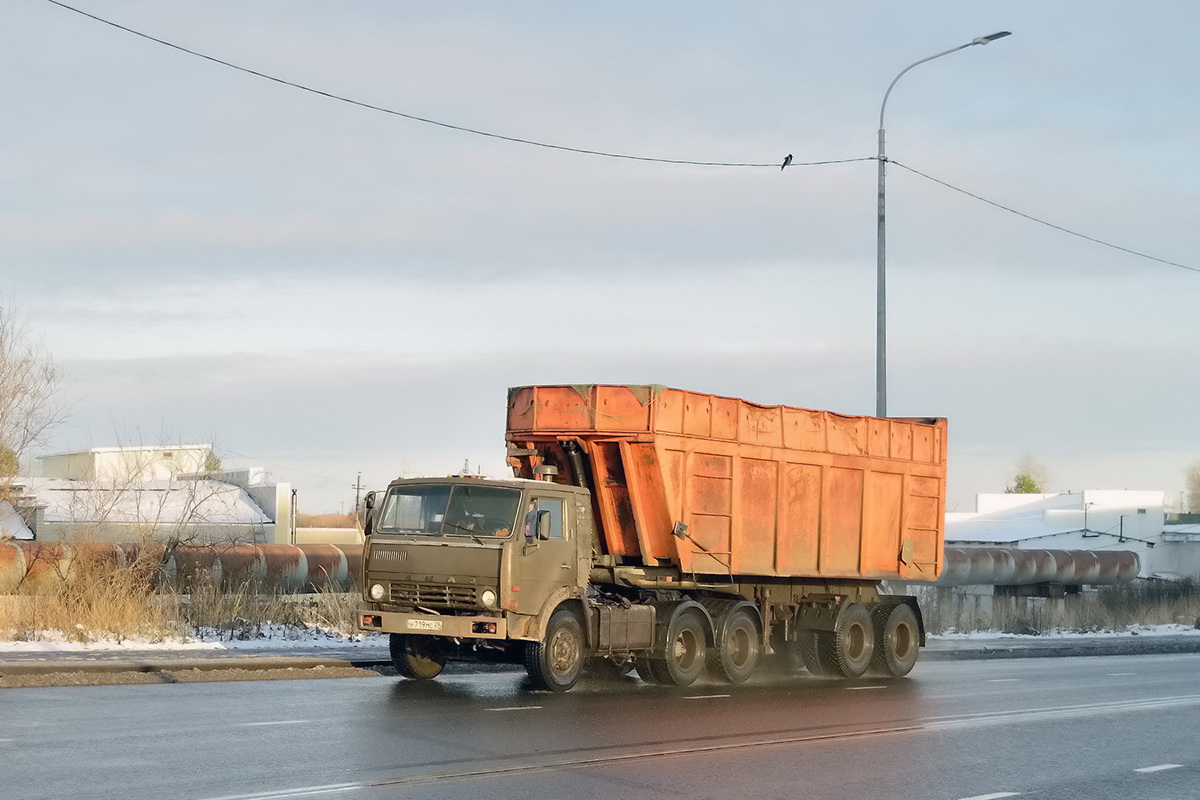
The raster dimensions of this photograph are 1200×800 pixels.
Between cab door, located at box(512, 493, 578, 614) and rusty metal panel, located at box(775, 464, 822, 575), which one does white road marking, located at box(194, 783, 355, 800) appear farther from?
rusty metal panel, located at box(775, 464, 822, 575)

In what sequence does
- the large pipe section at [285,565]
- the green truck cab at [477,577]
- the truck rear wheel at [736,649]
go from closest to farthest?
the green truck cab at [477,577] < the truck rear wheel at [736,649] < the large pipe section at [285,565]

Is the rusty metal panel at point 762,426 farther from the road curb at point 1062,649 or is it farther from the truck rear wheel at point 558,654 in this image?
the road curb at point 1062,649

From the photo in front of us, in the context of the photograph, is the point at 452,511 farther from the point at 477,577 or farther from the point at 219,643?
the point at 219,643

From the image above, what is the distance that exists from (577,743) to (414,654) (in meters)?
5.77

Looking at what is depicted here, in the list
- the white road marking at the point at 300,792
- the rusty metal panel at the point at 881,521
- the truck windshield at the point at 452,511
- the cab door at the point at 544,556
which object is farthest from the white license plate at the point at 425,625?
the rusty metal panel at the point at 881,521

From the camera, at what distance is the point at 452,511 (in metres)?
17.5

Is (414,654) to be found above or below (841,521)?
below

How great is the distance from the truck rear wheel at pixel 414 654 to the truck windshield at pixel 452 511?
1.35 meters

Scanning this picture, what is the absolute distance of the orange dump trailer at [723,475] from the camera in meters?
19.0

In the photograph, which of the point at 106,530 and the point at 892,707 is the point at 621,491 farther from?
the point at 106,530

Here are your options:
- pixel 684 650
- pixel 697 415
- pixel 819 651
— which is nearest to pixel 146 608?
pixel 684 650

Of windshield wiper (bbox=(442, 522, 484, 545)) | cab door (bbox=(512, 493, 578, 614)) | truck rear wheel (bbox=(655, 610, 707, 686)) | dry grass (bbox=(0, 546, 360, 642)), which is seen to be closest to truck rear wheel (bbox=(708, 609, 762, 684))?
truck rear wheel (bbox=(655, 610, 707, 686))

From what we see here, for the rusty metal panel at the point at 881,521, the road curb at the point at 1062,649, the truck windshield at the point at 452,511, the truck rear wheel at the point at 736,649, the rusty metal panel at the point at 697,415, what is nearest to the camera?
the truck windshield at the point at 452,511

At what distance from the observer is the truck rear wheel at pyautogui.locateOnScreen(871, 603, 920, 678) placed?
22266mm
